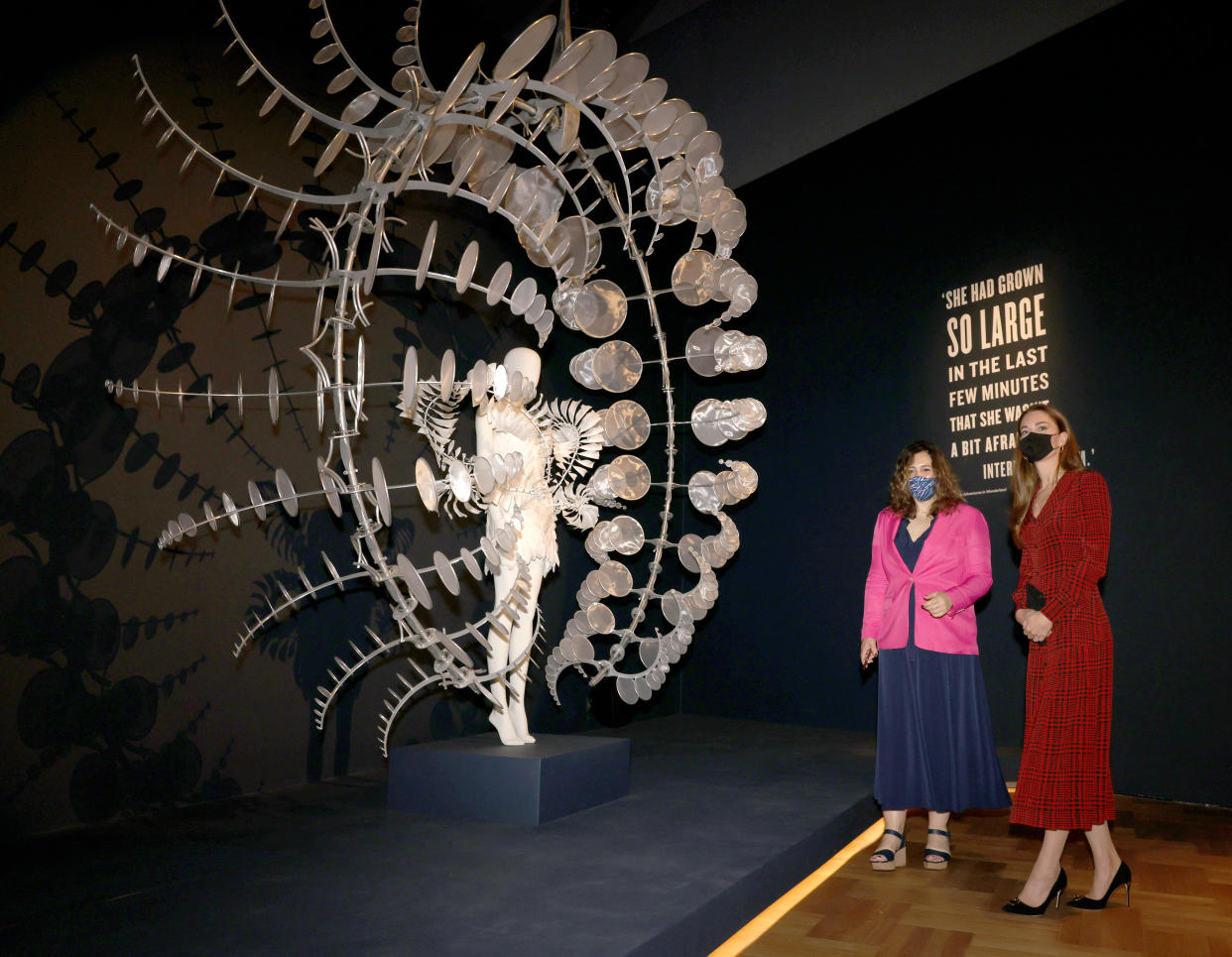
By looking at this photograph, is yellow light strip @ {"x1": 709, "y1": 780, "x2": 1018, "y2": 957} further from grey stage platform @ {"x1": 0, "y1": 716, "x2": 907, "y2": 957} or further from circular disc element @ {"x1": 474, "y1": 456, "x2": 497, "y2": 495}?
circular disc element @ {"x1": 474, "y1": 456, "x2": 497, "y2": 495}

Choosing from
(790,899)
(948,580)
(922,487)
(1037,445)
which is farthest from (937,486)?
(790,899)

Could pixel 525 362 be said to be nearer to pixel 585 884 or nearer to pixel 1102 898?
pixel 585 884

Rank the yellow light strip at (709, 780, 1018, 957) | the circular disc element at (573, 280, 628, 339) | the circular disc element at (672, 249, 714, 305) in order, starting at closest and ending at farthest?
1. the yellow light strip at (709, 780, 1018, 957)
2. the circular disc element at (573, 280, 628, 339)
3. the circular disc element at (672, 249, 714, 305)

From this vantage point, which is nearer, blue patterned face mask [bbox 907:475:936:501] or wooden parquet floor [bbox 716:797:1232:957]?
wooden parquet floor [bbox 716:797:1232:957]

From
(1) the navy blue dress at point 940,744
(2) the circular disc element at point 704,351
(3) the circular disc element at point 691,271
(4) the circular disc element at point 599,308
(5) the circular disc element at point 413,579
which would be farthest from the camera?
(2) the circular disc element at point 704,351

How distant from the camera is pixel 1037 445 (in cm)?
266

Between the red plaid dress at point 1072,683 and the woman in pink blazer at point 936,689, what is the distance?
44 cm

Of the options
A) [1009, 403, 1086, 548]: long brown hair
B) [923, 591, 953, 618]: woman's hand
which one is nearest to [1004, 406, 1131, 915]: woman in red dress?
[1009, 403, 1086, 548]: long brown hair

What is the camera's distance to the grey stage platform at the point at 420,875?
6.43 ft

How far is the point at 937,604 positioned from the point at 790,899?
973mm

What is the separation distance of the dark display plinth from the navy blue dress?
96 cm

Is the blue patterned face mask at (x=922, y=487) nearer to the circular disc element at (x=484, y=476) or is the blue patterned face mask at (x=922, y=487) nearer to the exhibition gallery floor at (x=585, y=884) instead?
the exhibition gallery floor at (x=585, y=884)

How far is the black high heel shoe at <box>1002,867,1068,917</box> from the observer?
2.52 meters

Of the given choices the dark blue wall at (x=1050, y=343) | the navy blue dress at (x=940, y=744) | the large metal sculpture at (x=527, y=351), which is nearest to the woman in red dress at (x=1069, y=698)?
the navy blue dress at (x=940, y=744)
